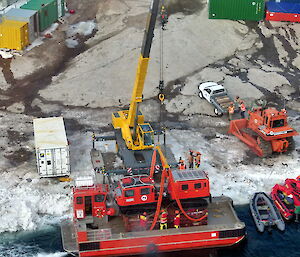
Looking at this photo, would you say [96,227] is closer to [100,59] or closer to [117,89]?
[117,89]

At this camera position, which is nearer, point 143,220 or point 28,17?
point 143,220

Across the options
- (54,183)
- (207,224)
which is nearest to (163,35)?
(54,183)

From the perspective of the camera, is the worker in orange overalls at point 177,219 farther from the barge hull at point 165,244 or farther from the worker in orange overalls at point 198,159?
the worker in orange overalls at point 198,159

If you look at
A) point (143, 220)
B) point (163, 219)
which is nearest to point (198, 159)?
point (163, 219)

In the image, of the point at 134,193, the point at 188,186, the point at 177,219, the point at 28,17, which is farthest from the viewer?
the point at 28,17

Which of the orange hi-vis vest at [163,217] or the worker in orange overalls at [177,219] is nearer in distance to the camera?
the orange hi-vis vest at [163,217]

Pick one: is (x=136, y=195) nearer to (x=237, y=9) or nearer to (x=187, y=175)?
(x=187, y=175)

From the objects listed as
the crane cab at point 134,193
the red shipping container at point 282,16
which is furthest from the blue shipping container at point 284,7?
the crane cab at point 134,193
